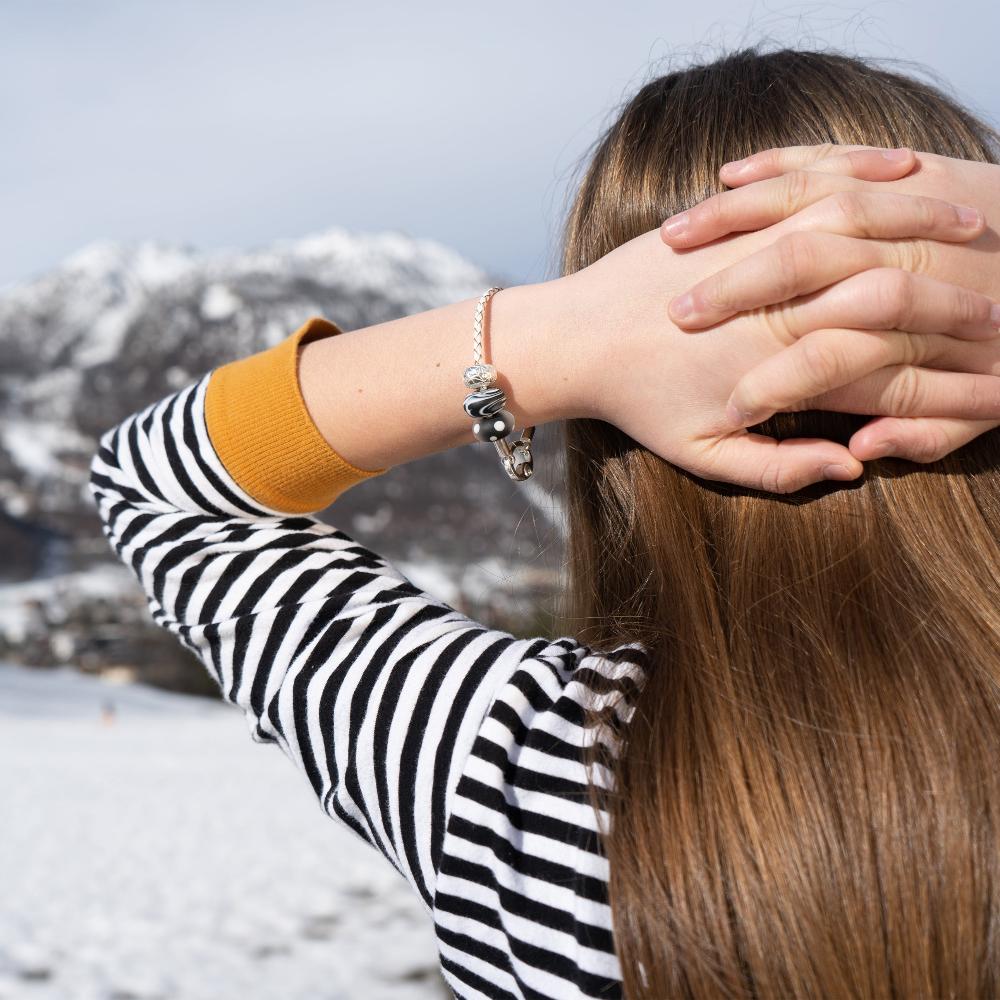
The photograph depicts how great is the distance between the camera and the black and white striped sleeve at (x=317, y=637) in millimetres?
774

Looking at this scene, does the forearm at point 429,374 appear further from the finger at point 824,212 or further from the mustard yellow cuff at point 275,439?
the finger at point 824,212

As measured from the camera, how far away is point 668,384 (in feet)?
2.81

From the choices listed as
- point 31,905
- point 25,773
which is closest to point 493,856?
point 31,905

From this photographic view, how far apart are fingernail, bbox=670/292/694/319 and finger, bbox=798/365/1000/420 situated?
0.15 meters

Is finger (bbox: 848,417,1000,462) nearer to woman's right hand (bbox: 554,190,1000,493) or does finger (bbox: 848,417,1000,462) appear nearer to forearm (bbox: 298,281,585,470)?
woman's right hand (bbox: 554,190,1000,493)

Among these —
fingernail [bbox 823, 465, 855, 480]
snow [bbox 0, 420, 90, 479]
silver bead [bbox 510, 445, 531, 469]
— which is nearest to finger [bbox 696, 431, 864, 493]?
fingernail [bbox 823, 465, 855, 480]

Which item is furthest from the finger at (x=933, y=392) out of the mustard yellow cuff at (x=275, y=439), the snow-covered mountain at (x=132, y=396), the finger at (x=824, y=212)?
the snow-covered mountain at (x=132, y=396)

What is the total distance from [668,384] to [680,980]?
1.59 ft

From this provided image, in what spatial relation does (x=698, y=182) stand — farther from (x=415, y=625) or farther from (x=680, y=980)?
(x=680, y=980)

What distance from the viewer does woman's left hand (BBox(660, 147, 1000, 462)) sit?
0.75m

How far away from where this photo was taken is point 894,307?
74cm

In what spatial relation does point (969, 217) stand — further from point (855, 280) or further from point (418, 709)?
point (418, 709)

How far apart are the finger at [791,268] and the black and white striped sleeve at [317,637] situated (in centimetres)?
33

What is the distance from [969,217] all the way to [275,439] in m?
0.70
